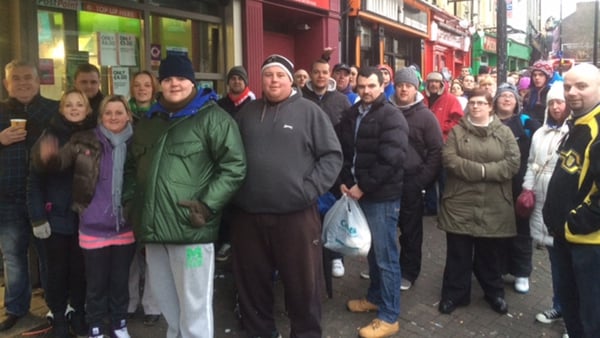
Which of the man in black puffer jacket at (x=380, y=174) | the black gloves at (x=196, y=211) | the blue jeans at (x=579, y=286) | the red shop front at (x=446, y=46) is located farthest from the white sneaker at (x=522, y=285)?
the red shop front at (x=446, y=46)

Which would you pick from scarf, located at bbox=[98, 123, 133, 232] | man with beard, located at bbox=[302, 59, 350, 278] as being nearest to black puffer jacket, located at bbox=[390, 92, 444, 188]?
man with beard, located at bbox=[302, 59, 350, 278]

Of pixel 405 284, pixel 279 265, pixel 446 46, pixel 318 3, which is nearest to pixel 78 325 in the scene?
pixel 279 265

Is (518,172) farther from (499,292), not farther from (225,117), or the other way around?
(225,117)

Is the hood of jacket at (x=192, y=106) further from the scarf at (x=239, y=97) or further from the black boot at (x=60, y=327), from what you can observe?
the black boot at (x=60, y=327)

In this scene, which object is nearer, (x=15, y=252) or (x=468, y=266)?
(x=15, y=252)

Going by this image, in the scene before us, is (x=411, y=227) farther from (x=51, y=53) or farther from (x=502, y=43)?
(x=502, y=43)

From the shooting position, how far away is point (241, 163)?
3.08 metres

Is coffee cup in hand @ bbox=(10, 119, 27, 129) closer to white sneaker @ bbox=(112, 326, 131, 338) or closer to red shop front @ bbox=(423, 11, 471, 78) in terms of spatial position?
white sneaker @ bbox=(112, 326, 131, 338)

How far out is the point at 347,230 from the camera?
12.0 feet

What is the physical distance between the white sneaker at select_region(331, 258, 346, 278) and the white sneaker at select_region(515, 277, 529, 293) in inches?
63.5

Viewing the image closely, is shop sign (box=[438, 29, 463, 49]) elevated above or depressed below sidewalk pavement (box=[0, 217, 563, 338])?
above

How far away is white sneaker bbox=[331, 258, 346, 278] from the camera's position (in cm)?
499

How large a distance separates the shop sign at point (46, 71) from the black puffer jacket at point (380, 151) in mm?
3177

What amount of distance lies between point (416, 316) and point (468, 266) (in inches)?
23.8
